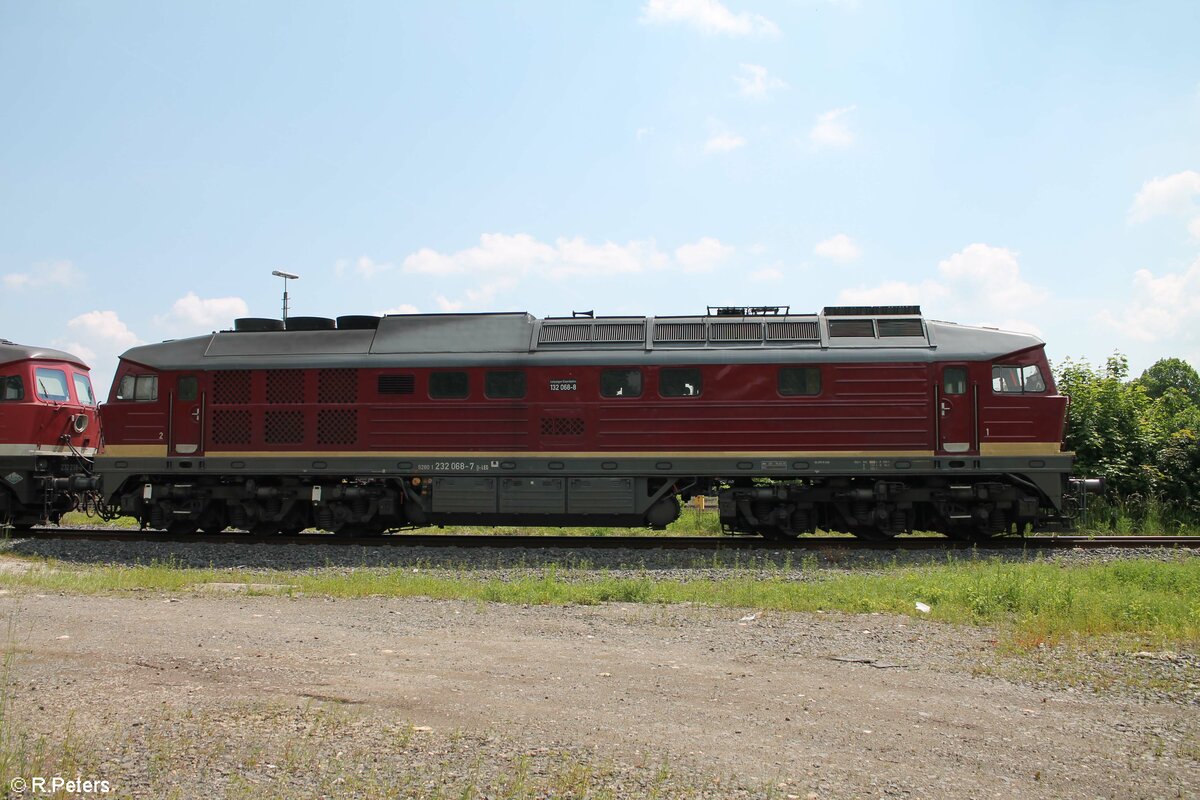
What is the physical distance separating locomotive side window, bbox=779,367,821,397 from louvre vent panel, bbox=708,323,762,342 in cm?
88

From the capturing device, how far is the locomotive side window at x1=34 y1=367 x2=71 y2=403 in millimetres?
20594

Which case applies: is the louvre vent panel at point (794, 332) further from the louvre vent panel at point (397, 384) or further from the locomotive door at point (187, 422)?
the locomotive door at point (187, 422)

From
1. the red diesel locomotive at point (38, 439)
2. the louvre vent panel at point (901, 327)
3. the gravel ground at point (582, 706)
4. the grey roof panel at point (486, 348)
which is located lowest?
the gravel ground at point (582, 706)

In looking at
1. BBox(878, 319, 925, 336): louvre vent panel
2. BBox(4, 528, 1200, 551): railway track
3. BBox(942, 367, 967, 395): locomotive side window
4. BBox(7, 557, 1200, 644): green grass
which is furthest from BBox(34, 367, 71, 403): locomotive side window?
BBox(942, 367, 967, 395): locomotive side window

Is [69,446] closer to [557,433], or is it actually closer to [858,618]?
[557,433]

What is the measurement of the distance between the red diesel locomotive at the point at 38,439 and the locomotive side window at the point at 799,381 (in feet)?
49.1

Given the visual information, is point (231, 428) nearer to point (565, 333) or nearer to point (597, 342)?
point (565, 333)

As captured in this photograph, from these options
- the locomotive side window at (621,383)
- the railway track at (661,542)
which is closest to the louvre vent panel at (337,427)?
the railway track at (661,542)

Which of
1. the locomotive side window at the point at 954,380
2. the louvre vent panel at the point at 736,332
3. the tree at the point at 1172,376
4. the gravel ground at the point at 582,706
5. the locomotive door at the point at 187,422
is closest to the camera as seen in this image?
the gravel ground at the point at 582,706

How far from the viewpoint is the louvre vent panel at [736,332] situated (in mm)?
17266

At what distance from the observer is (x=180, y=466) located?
18234 mm

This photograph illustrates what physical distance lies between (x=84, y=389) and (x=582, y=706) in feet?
66.2

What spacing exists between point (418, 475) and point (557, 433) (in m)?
2.88

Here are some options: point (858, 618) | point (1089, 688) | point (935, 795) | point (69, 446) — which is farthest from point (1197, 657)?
point (69, 446)
